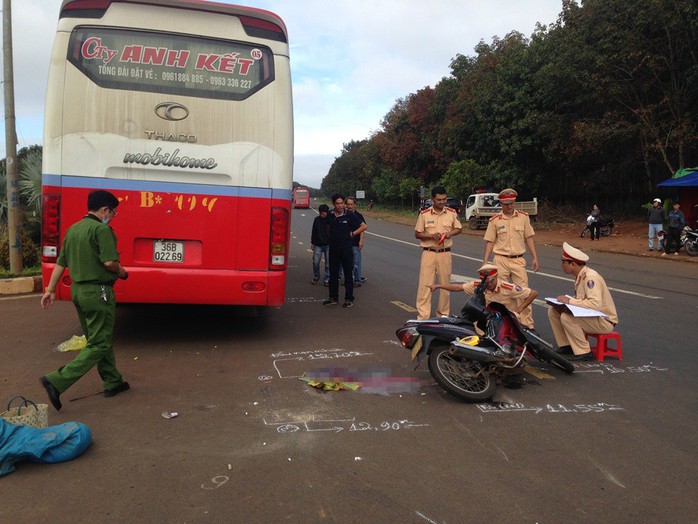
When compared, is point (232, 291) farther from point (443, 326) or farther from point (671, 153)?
point (671, 153)

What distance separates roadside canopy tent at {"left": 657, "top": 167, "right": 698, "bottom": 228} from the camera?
65.7ft

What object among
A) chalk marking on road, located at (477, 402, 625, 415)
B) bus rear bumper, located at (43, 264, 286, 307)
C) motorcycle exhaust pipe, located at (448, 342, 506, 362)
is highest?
bus rear bumper, located at (43, 264, 286, 307)

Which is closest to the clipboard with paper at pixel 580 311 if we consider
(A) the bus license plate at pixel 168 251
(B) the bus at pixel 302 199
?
(A) the bus license plate at pixel 168 251

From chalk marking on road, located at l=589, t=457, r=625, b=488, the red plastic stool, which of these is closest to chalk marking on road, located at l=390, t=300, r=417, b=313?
the red plastic stool

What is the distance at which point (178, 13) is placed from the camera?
6191mm

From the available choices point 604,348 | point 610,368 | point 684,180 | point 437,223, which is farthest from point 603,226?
point 610,368

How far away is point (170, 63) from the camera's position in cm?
618

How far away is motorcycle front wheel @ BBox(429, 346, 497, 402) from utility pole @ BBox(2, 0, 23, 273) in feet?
30.1

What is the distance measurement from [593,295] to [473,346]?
1.96 meters

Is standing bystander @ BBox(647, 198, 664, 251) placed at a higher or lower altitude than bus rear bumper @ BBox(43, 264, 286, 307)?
higher

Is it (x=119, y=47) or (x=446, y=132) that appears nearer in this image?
(x=119, y=47)

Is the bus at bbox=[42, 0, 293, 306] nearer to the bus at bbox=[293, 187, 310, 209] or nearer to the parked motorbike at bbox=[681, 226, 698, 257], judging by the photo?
the parked motorbike at bbox=[681, 226, 698, 257]

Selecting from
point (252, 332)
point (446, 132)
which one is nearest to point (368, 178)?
point (446, 132)

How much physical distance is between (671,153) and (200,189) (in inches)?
1084
